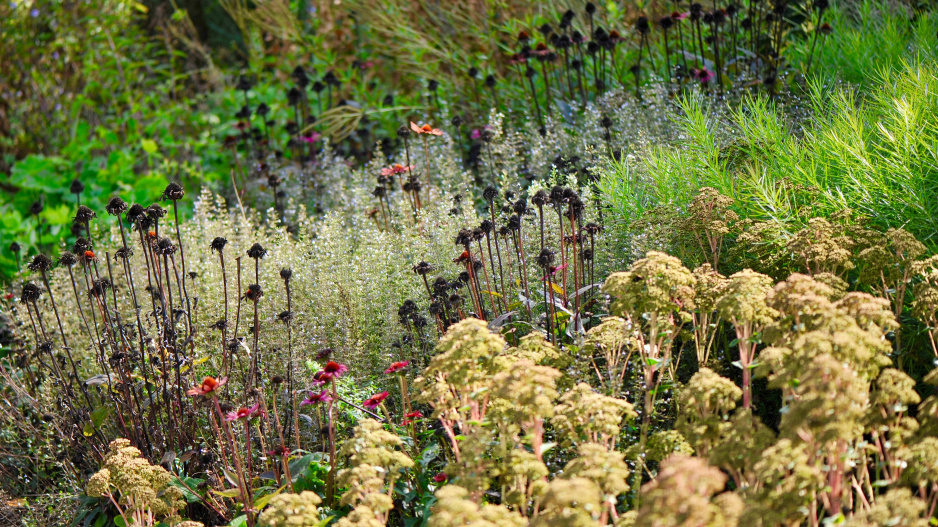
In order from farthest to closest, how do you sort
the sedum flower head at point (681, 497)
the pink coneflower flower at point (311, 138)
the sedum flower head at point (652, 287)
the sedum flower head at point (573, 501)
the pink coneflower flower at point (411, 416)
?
the pink coneflower flower at point (311, 138) < the pink coneflower flower at point (411, 416) < the sedum flower head at point (652, 287) < the sedum flower head at point (573, 501) < the sedum flower head at point (681, 497)

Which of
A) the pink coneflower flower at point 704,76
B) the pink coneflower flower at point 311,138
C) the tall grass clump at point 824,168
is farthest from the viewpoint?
the pink coneflower flower at point 311,138

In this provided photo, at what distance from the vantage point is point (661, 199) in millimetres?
3346

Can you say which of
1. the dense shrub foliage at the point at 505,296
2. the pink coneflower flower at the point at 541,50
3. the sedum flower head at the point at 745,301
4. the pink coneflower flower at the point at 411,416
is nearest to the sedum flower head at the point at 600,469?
the dense shrub foliage at the point at 505,296

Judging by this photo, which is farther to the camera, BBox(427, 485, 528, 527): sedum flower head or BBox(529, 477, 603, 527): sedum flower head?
BBox(427, 485, 528, 527): sedum flower head

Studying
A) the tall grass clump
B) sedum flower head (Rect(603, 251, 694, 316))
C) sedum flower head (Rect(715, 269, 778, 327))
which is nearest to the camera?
sedum flower head (Rect(715, 269, 778, 327))

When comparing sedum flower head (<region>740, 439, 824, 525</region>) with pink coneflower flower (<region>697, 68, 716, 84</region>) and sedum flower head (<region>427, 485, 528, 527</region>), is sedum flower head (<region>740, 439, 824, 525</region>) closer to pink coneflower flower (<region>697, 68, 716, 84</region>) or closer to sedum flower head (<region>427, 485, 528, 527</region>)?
sedum flower head (<region>427, 485, 528, 527</region>)

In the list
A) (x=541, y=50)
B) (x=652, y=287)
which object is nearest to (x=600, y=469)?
(x=652, y=287)

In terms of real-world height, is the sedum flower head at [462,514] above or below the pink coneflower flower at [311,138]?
below

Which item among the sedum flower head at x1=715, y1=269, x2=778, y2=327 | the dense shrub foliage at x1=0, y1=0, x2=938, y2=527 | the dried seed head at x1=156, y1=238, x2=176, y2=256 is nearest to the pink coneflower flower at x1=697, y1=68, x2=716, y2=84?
the dense shrub foliage at x1=0, y1=0, x2=938, y2=527

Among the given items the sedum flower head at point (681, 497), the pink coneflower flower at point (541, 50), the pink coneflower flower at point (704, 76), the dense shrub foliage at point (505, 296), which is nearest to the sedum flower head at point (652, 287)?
the dense shrub foliage at point (505, 296)

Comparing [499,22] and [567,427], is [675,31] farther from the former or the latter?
[567,427]

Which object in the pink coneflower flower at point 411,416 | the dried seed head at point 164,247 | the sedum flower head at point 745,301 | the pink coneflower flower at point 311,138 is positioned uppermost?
the dried seed head at point 164,247

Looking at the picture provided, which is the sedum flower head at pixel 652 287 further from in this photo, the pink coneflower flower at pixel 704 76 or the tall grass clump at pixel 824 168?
the pink coneflower flower at pixel 704 76

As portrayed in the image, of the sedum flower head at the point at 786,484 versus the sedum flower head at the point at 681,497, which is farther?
the sedum flower head at the point at 786,484
